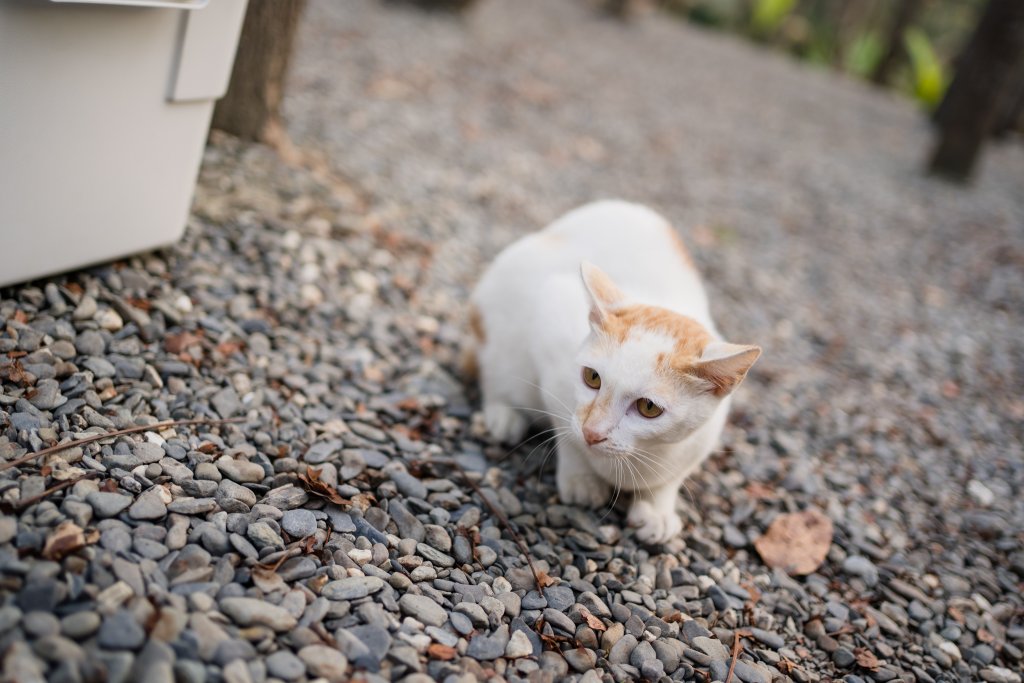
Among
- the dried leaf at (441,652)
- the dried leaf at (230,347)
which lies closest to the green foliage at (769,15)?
the dried leaf at (230,347)

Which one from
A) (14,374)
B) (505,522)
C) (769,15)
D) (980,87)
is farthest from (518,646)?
(769,15)

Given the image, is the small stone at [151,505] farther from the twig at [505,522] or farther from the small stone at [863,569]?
the small stone at [863,569]

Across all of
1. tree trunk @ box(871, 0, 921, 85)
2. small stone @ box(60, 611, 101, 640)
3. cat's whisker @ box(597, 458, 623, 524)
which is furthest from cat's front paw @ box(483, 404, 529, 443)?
tree trunk @ box(871, 0, 921, 85)

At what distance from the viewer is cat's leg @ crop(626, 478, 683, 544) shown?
230 cm

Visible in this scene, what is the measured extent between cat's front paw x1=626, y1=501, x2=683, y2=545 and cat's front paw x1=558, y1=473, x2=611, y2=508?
0.12 meters

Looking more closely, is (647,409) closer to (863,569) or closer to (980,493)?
(863,569)

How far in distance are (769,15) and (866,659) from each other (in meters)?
13.0

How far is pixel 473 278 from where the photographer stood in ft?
11.9

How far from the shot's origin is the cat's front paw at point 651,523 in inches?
90.5

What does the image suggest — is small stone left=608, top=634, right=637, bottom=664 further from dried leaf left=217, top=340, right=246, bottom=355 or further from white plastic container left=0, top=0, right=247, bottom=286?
white plastic container left=0, top=0, right=247, bottom=286

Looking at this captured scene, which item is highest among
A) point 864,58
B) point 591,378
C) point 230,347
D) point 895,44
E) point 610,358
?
point 895,44

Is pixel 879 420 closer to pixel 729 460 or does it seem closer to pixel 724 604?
pixel 729 460

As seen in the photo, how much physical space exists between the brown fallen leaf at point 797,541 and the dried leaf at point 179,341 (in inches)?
82.0

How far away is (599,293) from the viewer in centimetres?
213
